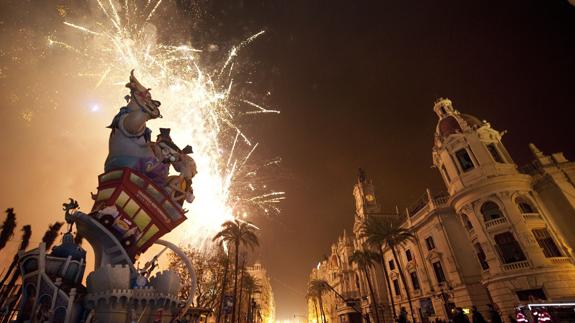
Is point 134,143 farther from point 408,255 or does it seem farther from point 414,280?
point 408,255

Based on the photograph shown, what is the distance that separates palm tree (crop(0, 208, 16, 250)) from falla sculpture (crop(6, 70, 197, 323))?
38.2 m

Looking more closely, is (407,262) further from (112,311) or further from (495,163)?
(112,311)

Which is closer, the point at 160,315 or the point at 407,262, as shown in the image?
the point at 160,315

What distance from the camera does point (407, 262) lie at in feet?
136

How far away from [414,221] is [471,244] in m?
9.76

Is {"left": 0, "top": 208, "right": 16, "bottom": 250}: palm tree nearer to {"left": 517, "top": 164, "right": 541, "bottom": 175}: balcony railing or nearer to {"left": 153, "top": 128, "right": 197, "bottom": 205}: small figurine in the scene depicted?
{"left": 153, "top": 128, "right": 197, "bottom": 205}: small figurine

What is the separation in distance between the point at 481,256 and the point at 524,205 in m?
6.74

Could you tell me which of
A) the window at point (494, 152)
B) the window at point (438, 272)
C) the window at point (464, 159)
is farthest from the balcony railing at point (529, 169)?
the window at point (438, 272)

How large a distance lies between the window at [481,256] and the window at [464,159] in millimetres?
8306

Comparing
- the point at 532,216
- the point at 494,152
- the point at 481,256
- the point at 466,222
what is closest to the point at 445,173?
the point at 494,152

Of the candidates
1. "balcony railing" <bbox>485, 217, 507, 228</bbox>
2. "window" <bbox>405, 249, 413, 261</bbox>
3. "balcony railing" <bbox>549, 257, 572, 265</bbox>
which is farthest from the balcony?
"window" <bbox>405, 249, 413, 261</bbox>

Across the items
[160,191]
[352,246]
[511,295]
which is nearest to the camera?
[160,191]

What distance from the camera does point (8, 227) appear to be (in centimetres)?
3875

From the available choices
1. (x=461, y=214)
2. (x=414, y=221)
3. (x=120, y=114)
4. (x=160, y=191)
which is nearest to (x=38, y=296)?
(x=160, y=191)
